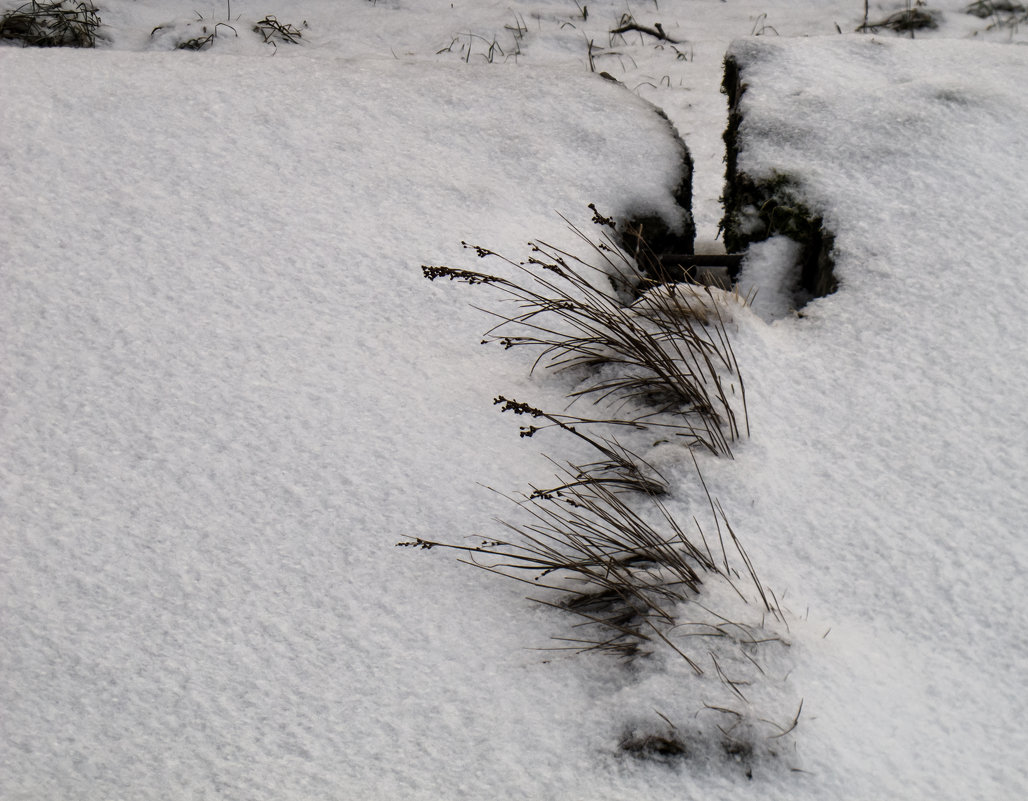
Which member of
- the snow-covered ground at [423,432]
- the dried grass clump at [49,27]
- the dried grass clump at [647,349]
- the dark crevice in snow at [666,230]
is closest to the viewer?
the snow-covered ground at [423,432]

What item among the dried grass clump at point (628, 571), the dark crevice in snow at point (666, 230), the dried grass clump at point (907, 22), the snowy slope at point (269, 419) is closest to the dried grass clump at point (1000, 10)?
the dried grass clump at point (907, 22)

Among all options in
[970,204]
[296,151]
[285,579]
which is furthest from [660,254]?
[285,579]

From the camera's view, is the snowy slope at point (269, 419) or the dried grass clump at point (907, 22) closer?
the snowy slope at point (269, 419)

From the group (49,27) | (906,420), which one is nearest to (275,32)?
(49,27)

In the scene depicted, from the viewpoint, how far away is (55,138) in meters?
2.43

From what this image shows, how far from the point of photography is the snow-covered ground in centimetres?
124

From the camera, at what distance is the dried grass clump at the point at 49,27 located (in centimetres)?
389

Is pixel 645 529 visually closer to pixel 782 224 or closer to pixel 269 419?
pixel 269 419

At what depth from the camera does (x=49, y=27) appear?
393 centimetres

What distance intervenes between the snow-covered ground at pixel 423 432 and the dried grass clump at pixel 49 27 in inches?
49.4

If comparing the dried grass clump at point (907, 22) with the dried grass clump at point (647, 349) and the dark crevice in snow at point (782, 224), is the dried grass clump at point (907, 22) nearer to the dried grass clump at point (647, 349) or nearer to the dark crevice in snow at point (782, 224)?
the dark crevice in snow at point (782, 224)

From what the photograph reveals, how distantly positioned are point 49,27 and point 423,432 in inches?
127

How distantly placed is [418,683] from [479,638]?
0.11m

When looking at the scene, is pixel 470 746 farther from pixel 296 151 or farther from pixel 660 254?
pixel 296 151
